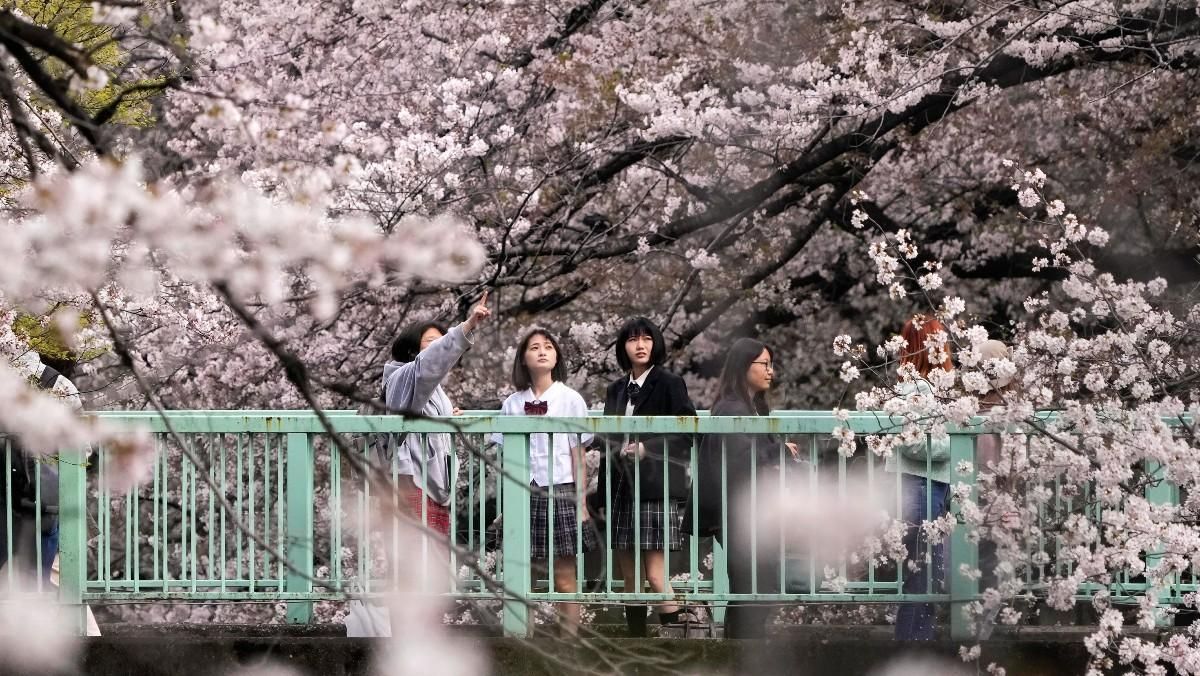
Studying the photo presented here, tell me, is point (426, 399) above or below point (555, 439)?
above

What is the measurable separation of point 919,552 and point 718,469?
103 centimetres

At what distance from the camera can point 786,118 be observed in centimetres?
1095

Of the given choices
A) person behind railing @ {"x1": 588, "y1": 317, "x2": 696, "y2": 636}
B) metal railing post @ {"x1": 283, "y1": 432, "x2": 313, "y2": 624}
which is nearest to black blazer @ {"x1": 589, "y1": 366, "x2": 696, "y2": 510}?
person behind railing @ {"x1": 588, "y1": 317, "x2": 696, "y2": 636}

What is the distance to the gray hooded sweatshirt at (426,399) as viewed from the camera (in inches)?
272

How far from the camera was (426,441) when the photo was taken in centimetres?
695

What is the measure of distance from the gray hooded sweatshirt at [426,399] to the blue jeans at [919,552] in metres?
2.20

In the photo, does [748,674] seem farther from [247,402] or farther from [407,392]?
[247,402]

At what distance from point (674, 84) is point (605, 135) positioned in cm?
77

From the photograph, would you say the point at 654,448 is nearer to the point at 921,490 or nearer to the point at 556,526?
the point at 556,526

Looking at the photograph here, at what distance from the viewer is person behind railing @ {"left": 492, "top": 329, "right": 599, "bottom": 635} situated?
7.02 meters

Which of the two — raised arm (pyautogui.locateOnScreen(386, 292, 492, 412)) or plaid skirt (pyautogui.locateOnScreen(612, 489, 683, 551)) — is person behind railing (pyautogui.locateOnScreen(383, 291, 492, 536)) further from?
plaid skirt (pyautogui.locateOnScreen(612, 489, 683, 551))

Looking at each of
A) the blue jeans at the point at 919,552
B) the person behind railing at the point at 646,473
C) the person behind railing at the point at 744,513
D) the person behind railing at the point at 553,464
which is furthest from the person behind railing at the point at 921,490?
the person behind railing at the point at 553,464

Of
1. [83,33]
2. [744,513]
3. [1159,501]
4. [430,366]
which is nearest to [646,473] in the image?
[744,513]

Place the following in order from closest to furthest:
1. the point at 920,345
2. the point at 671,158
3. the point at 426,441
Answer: the point at 426,441 < the point at 920,345 < the point at 671,158
